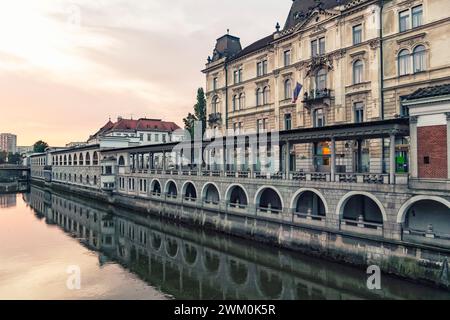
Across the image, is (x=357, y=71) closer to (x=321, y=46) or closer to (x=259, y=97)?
(x=321, y=46)

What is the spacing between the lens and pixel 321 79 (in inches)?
1480

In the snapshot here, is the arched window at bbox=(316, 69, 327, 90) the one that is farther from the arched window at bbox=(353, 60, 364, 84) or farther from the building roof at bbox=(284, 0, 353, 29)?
the building roof at bbox=(284, 0, 353, 29)

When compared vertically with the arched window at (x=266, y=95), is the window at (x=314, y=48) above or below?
above

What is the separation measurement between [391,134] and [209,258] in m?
16.7

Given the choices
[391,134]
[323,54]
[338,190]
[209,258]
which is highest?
[323,54]

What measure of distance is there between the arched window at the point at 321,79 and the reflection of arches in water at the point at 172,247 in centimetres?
2290

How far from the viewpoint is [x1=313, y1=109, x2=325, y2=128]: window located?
122 feet

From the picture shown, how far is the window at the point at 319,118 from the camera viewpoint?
122 ft

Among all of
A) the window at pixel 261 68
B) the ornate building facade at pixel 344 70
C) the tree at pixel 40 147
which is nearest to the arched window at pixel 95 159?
the ornate building facade at pixel 344 70

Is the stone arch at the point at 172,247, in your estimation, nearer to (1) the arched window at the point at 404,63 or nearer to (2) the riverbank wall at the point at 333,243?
(2) the riverbank wall at the point at 333,243

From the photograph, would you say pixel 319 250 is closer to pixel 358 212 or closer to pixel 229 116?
pixel 358 212
